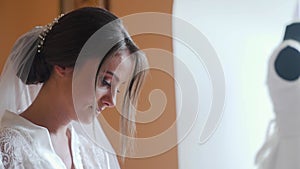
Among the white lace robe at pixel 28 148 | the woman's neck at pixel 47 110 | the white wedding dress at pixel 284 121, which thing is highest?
the white wedding dress at pixel 284 121

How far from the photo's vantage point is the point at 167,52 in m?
1.34

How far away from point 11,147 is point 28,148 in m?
0.04

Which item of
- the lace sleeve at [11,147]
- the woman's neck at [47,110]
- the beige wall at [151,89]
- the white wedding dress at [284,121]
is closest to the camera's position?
the white wedding dress at [284,121]

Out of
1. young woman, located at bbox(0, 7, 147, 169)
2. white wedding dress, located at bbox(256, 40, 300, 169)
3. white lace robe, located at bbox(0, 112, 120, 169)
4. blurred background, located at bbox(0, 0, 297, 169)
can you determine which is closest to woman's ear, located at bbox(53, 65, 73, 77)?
young woman, located at bbox(0, 7, 147, 169)

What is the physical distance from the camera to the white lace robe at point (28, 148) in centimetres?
95

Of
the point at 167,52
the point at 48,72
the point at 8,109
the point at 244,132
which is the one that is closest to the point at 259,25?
the point at 244,132

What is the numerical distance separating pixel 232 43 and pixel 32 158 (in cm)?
53

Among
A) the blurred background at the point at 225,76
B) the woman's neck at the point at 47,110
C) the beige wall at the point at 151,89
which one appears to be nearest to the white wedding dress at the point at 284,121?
the blurred background at the point at 225,76

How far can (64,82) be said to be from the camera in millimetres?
1024

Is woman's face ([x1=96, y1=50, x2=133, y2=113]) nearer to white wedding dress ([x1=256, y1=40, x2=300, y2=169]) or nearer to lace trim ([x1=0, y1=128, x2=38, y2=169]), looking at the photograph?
lace trim ([x1=0, y1=128, x2=38, y2=169])

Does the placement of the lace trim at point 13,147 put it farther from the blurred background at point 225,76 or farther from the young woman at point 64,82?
the blurred background at point 225,76

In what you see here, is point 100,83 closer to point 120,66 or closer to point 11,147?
point 120,66

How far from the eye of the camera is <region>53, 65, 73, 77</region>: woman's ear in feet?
3.31

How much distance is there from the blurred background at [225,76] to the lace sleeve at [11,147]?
349 mm
